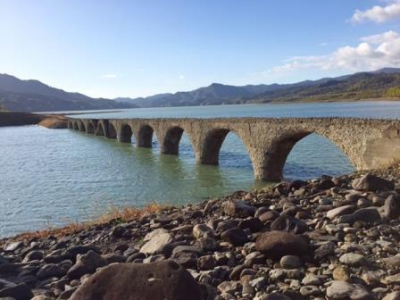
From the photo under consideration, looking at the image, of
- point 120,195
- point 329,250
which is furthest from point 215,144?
point 329,250

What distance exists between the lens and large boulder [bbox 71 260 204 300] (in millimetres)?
4781

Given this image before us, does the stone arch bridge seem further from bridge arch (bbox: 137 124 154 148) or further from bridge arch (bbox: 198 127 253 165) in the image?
bridge arch (bbox: 137 124 154 148)

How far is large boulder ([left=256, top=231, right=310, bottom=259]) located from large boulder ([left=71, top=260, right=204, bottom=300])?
1.61m

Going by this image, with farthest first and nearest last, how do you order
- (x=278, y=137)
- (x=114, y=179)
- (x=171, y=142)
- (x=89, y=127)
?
1. (x=89, y=127)
2. (x=171, y=142)
3. (x=114, y=179)
4. (x=278, y=137)

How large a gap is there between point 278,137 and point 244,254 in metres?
17.3

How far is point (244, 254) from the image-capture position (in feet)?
21.7

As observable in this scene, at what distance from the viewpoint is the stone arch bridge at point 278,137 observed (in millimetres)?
17141

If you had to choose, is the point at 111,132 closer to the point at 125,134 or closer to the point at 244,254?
the point at 125,134

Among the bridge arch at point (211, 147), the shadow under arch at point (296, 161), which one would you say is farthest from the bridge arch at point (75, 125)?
the shadow under arch at point (296, 161)

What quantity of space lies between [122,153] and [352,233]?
37.5 meters

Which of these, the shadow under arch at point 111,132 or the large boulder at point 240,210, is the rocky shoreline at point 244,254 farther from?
the shadow under arch at point 111,132

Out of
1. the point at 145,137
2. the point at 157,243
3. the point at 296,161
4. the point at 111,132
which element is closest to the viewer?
the point at 157,243

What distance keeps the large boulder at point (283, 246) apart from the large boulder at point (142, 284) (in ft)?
5.28

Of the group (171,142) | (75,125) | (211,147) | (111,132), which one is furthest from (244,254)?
(75,125)
